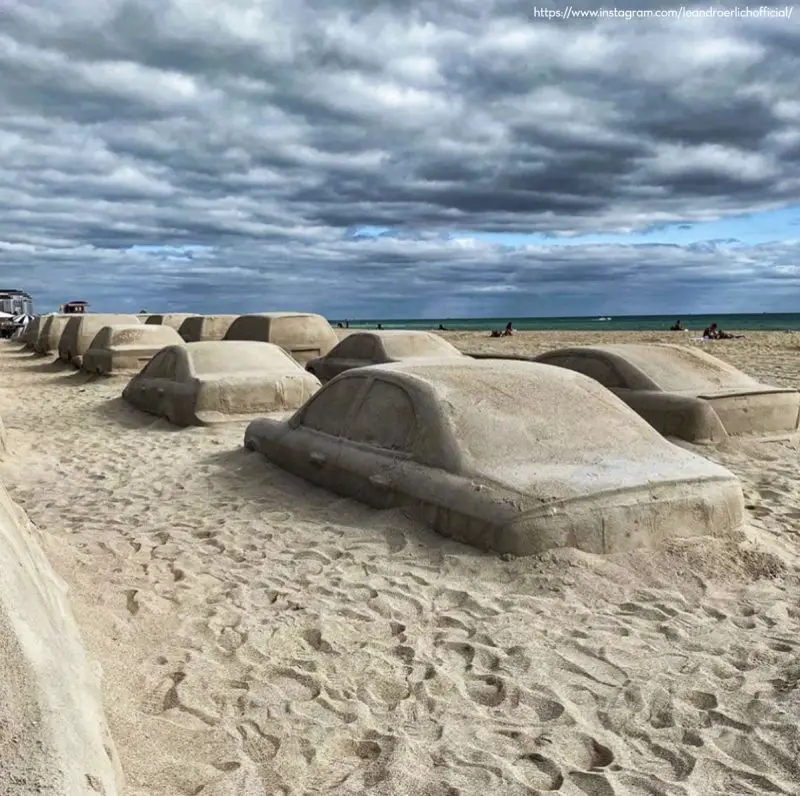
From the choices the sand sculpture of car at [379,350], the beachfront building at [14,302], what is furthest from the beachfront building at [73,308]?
the sand sculpture of car at [379,350]

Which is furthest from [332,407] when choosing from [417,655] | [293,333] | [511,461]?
[293,333]

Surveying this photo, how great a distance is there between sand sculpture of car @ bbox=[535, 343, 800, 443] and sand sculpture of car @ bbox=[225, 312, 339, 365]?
792cm

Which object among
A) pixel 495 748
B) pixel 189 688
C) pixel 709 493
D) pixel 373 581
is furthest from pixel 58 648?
pixel 709 493

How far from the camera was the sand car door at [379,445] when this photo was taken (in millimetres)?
6195

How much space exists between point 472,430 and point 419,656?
2.16 meters

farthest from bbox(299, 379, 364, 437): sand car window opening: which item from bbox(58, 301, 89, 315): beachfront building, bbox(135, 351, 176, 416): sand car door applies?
bbox(58, 301, 89, 315): beachfront building

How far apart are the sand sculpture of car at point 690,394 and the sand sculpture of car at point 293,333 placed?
7917 mm

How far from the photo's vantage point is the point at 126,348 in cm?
1798

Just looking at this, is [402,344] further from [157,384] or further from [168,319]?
[168,319]

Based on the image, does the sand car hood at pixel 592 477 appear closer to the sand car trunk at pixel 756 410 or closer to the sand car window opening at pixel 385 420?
the sand car window opening at pixel 385 420

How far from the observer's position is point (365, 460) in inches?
258

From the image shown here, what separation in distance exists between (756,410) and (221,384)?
652cm

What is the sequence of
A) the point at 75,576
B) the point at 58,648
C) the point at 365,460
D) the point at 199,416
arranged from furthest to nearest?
1. the point at 199,416
2. the point at 365,460
3. the point at 75,576
4. the point at 58,648

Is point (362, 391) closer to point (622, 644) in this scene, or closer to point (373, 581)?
point (373, 581)
